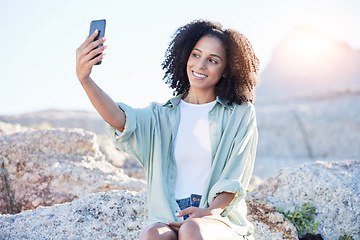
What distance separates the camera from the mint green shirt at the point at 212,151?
2.79 meters

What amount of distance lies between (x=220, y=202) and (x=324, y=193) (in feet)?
5.53

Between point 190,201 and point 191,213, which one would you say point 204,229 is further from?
point 190,201

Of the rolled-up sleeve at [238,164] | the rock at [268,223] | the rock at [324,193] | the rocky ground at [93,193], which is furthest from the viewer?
the rock at [324,193]

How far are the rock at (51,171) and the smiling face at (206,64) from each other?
198 cm

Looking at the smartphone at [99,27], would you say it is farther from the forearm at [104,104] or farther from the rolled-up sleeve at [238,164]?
the rolled-up sleeve at [238,164]

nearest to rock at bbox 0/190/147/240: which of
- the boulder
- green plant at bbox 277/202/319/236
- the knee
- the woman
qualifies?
the boulder

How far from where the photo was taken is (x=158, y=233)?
7.94ft

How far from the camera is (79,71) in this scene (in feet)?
8.28

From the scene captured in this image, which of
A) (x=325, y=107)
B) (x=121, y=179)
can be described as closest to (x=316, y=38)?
(x=325, y=107)

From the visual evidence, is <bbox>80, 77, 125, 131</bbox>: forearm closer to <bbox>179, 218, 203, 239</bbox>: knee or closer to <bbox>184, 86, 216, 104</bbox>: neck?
<bbox>184, 86, 216, 104</bbox>: neck

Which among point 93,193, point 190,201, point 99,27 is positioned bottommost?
point 93,193

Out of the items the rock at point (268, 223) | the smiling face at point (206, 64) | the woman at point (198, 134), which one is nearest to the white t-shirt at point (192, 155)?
the woman at point (198, 134)

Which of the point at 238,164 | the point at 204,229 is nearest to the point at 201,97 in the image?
the point at 238,164

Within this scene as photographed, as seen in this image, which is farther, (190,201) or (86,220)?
(86,220)
